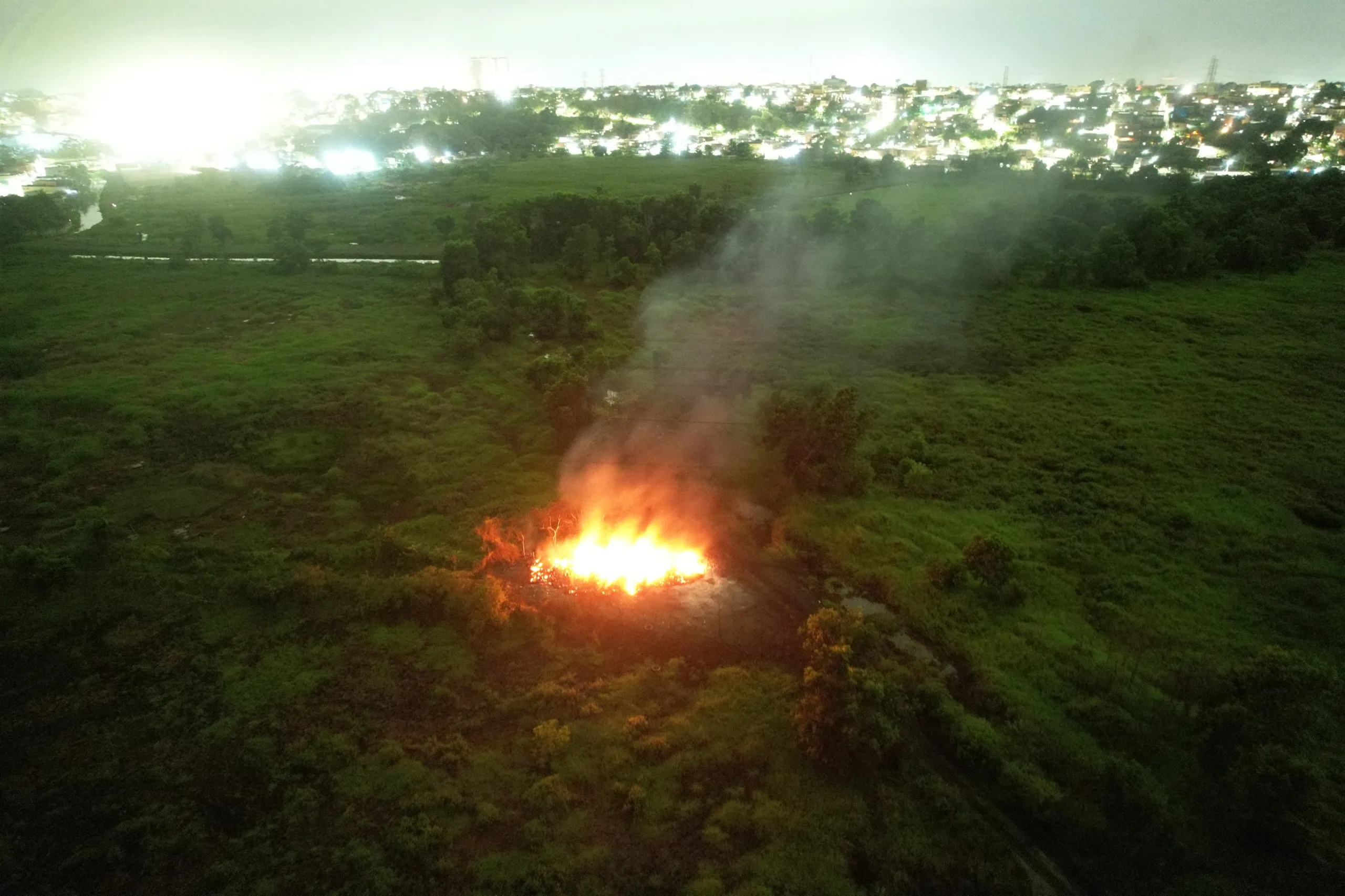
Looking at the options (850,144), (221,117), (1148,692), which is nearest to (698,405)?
(1148,692)

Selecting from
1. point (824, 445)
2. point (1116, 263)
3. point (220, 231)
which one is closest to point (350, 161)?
point (220, 231)

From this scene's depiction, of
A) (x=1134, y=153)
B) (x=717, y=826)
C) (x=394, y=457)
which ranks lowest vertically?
(x=717, y=826)

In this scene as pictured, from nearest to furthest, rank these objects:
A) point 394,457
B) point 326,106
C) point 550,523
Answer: point 550,523 → point 394,457 → point 326,106

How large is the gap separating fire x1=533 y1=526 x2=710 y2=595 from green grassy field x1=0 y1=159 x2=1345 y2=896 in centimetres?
184

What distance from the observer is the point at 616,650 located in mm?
15602

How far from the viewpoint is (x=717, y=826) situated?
11938mm

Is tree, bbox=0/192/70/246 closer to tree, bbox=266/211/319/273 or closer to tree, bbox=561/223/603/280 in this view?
tree, bbox=266/211/319/273

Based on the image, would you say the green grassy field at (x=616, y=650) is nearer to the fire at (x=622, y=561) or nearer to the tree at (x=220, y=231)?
the fire at (x=622, y=561)

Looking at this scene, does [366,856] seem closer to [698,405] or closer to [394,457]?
[394,457]

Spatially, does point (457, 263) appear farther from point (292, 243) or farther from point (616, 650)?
point (616, 650)

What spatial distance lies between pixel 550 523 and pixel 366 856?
30.1 ft

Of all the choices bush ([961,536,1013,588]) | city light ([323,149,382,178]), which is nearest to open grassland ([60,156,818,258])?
city light ([323,149,382,178])

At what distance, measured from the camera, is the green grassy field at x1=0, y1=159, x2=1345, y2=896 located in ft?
38.4

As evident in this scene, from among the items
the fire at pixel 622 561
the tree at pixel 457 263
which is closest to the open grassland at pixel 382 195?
the tree at pixel 457 263
